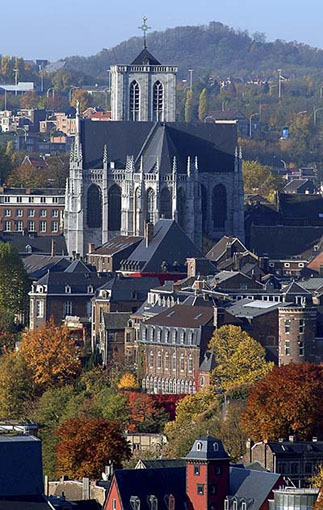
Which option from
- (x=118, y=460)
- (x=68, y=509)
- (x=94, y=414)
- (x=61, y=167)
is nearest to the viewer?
(x=68, y=509)

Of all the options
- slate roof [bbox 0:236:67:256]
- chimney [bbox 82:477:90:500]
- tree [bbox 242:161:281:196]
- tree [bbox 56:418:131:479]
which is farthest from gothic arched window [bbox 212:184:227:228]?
chimney [bbox 82:477:90:500]

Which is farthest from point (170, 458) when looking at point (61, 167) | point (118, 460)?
point (61, 167)

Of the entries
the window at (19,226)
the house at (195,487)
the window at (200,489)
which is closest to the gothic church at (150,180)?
the window at (19,226)

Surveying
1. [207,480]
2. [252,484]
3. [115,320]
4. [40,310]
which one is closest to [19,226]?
[40,310]

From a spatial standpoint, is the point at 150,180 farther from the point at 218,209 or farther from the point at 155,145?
the point at 218,209

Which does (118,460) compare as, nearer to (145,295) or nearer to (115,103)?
(145,295)

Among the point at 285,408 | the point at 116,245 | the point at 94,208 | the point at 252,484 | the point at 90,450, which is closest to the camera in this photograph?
the point at 252,484
